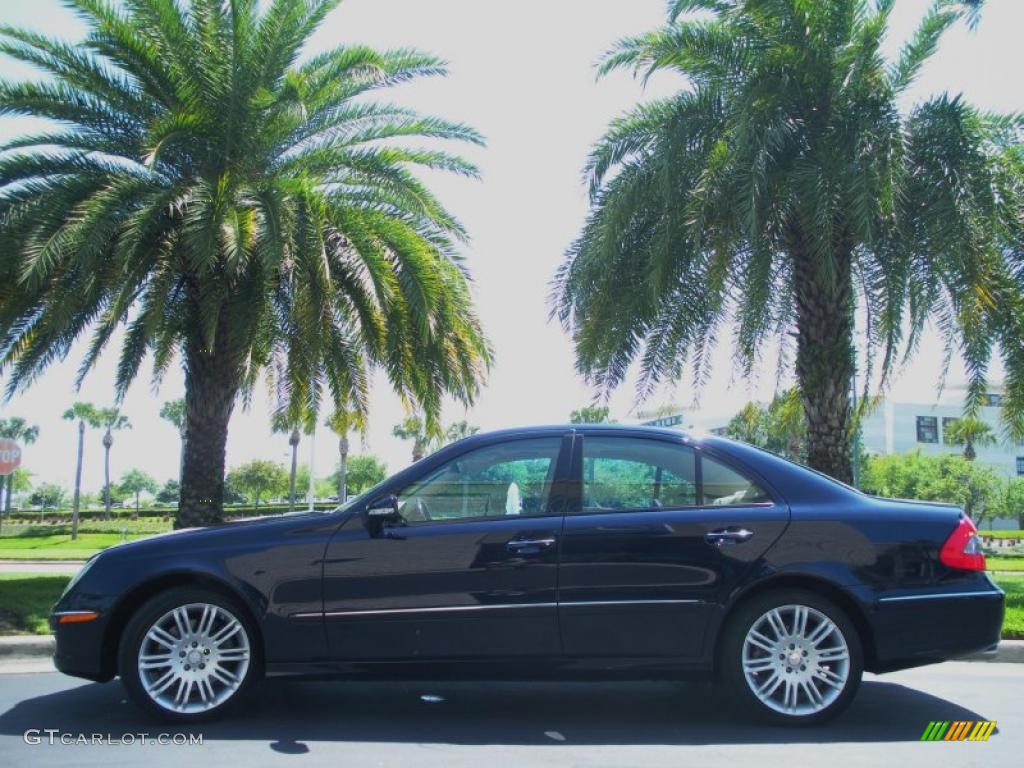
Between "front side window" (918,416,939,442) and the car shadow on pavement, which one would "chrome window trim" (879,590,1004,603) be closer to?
the car shadow on pavement

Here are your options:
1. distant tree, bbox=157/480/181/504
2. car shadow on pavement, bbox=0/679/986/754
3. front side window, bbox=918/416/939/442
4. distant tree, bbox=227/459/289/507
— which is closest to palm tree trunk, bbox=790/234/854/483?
car shadow on pavement, bbox=0/679/986/754

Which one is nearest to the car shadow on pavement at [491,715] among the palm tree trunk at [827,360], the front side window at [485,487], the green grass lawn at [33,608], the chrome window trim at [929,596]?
the chrome window trim at [929,596]

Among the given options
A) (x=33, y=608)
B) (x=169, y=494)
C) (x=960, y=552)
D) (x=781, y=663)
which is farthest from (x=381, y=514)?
(x=169, y=494)

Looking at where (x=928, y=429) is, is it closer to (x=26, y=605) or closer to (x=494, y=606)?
(x=26, y=605)

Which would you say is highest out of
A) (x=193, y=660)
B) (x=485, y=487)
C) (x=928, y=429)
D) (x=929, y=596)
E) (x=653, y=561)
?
(x=928, y=429)

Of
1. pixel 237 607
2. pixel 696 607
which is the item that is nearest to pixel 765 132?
pixel 696 607

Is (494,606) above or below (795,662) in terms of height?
above

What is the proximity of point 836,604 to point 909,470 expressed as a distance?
62670mm

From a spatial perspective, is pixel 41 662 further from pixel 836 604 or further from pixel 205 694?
pixel 836 604

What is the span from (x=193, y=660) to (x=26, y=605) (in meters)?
4.81

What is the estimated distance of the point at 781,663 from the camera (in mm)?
5094

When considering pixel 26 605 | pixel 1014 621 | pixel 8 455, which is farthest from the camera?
pixel 8 455

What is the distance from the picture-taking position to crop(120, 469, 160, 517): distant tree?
145625 millimetres

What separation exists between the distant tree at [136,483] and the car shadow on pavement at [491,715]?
148377 mm
